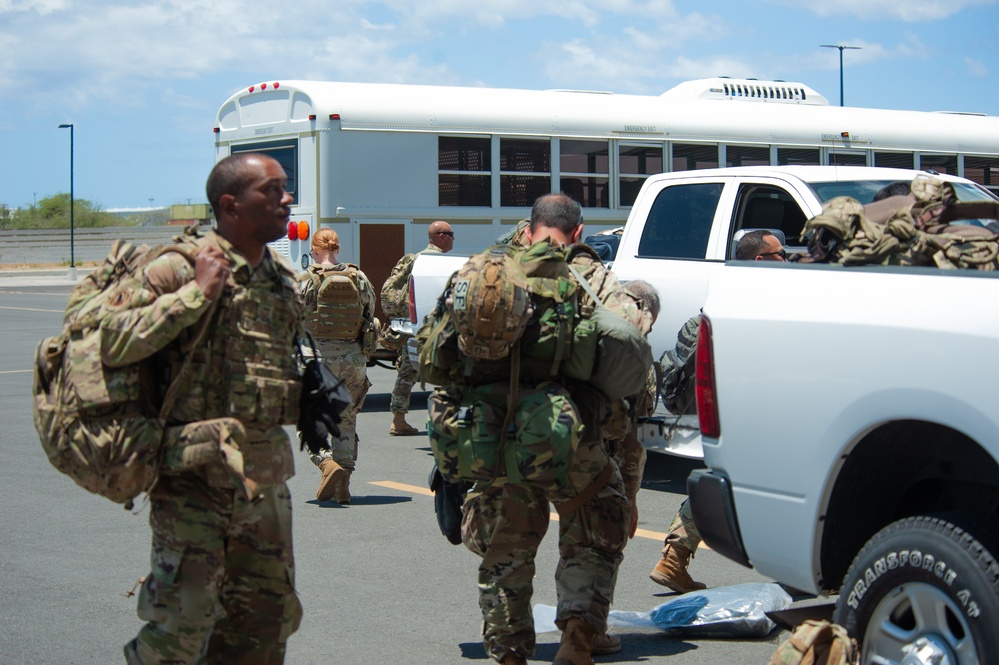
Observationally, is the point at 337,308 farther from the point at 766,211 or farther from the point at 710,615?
the point at 710,615

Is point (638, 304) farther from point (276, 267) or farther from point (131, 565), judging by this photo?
point (131, 565)

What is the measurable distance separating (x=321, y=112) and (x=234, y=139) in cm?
174

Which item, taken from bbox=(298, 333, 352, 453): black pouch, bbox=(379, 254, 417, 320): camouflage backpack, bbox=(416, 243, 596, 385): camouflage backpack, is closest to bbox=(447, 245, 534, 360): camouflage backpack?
bbox=(416, 243, 596, 385): camouflage backpack

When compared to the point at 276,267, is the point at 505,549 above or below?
below

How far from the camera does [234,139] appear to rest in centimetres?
1406

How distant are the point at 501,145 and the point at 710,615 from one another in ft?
29.8

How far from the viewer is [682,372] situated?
6285 millimetres

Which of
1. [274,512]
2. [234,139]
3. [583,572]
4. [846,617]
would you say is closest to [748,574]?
[583,572]

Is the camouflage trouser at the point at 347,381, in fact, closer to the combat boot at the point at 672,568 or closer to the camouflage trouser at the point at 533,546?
the combat boot at the point at 672,568

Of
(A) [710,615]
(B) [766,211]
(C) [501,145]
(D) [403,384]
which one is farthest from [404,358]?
(A) [710,615]

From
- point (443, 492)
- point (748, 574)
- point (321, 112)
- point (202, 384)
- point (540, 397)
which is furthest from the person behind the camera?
point (321, 112)

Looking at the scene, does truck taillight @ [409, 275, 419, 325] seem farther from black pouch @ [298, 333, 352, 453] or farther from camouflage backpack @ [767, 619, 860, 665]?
camouflage backpack @ [767, 619, 860, 665]

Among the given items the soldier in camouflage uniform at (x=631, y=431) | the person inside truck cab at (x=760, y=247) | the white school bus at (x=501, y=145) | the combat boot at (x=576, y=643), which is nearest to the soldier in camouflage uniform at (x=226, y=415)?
the combat boot at (x=576, y=643)

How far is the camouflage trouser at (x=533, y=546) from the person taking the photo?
446 centimetres
